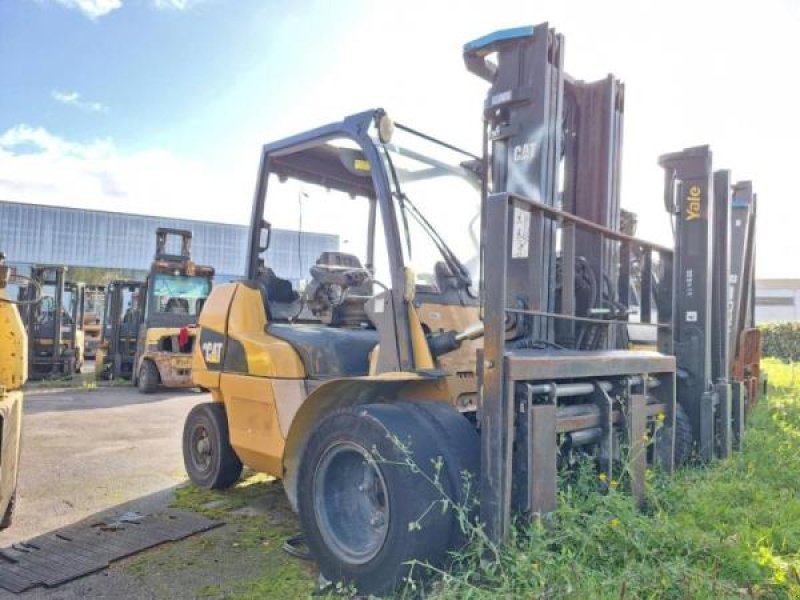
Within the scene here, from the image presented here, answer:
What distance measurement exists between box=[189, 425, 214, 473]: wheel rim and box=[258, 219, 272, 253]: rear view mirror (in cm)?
165

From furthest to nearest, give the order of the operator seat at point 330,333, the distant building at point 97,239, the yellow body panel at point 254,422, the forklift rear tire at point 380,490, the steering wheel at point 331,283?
1. the distant building at point 97,239
2. the steering wheel at point 331,283
3. the yellow body panel at point 254,422
4. the operator seat at point 330,333
5. the forklift rear tire at point 380,490

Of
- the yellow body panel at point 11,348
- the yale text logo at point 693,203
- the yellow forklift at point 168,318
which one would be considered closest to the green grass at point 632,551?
the yellow body panel at point 11,348

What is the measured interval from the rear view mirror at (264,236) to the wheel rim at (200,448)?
1.65 meters

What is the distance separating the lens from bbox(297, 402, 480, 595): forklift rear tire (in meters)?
3.01

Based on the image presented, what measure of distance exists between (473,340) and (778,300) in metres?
60.7

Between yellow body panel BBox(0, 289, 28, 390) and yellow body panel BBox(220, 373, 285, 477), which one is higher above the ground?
yellow body panel BBox(0, 289, 28, 390)

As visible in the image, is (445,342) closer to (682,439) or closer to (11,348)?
(682,439)

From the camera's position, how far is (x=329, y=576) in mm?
3416

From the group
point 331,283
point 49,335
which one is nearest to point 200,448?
point 331,283

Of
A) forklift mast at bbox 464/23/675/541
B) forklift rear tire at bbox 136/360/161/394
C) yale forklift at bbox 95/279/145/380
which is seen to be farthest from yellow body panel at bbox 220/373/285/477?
yale forklift at bbox 95/279/145/380

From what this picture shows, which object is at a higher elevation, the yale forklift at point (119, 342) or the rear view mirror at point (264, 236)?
the rear view mirror at point (264, 236)

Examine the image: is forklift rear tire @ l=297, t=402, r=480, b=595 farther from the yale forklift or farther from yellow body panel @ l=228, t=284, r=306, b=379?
the yale forklift

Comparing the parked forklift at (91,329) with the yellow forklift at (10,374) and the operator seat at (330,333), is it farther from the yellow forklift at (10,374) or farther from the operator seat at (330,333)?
the yellow forklift at (10,374)

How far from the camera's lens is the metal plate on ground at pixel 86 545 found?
370cm
